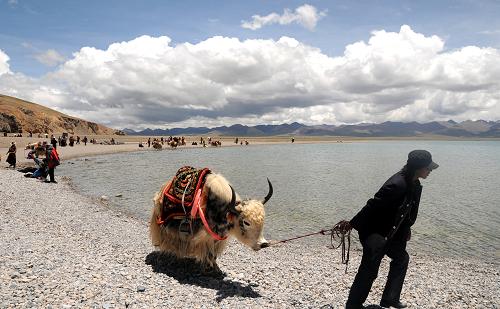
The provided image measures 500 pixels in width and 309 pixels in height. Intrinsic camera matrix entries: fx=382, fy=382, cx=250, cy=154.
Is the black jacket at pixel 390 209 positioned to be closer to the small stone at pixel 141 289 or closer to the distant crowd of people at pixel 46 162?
the small stone at pixel 141 289

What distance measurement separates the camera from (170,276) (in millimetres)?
5930

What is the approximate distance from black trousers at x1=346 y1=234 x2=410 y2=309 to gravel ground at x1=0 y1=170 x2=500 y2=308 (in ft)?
2.56

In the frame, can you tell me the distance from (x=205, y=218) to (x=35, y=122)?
10498cm

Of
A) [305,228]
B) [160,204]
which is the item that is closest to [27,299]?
[160,204]

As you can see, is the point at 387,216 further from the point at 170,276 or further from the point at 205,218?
the point at 170,276

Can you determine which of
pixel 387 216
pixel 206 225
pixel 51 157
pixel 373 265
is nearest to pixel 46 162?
pixel 51 157

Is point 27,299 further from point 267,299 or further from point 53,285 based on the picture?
point 267,299

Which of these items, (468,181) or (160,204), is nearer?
(160,204)

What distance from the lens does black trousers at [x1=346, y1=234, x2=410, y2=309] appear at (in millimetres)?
4383

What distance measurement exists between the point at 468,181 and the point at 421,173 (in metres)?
24.6

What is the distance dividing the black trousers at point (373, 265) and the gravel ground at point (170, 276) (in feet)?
2.56

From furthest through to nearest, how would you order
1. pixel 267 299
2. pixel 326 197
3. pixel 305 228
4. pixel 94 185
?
pixel 94 185 < pixel 326 197 < pixel 305 228 < pixel 267 299

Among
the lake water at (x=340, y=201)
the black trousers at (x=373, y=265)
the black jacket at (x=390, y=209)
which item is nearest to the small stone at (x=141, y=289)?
the black trousers at (x=373, y=265)

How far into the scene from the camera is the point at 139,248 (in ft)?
24.9
